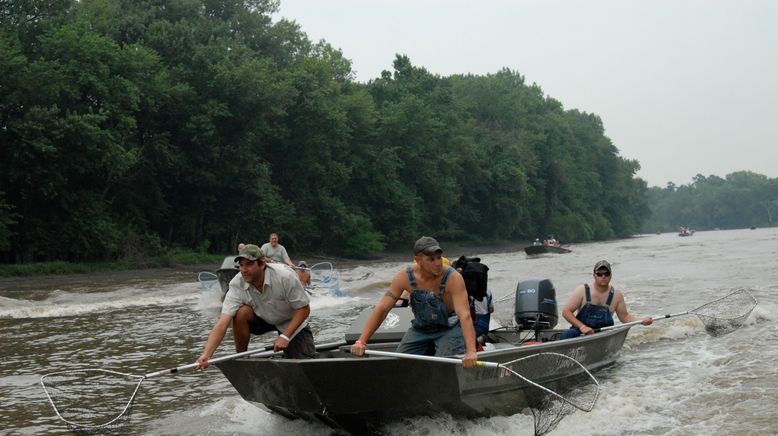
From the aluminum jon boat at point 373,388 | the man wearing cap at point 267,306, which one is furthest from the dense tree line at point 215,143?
the aluminum jon boat at point 373,388

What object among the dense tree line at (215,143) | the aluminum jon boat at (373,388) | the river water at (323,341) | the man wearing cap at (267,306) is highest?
the dense tree line at (215,143)

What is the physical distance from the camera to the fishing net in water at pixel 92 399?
8219mm

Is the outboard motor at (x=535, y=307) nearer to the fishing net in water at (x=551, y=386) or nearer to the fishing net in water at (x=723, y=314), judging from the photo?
the fishing net in water at (x=551, y=386)

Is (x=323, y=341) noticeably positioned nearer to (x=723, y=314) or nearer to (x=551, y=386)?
(x=551, y=386)

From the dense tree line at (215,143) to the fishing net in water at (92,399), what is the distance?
24903 millimetres

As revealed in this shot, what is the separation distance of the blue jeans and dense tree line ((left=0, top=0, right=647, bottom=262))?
29.4m

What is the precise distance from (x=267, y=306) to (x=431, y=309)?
1.56 meters

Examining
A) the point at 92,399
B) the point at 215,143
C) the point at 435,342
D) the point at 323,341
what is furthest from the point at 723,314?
the point at 215,143

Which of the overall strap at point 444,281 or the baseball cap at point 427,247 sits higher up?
the baseball cap at point 427,247

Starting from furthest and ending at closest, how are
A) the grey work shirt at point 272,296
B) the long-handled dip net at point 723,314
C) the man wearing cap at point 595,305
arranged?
the long-handled dip net at point 723,314
the man wearing cap at point 595,305
the grey work shirt at point 272,296

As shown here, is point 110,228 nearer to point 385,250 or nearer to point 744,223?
point 385,250

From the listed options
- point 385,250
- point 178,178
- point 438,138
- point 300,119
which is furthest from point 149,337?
point 438,138

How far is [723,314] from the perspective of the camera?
576 inches

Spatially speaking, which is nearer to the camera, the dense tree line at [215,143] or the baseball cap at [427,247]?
the baseball cap at [427,247]
